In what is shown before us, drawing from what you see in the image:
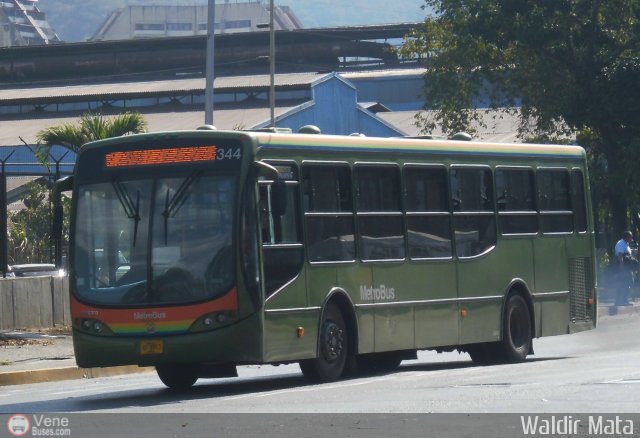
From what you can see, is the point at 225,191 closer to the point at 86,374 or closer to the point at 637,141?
the point at 86,374

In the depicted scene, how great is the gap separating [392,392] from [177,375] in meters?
3.31

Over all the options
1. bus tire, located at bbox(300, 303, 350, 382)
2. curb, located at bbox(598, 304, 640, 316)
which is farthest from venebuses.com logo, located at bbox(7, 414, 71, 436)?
curb, located at bbox(598, 304, 640, 316)

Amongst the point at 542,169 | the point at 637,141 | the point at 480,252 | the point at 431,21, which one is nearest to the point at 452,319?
the point at 480,252

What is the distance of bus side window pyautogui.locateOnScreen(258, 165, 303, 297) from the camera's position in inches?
581

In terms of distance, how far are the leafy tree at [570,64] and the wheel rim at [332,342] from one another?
24.8 meters

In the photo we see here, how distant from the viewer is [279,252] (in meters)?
14.9

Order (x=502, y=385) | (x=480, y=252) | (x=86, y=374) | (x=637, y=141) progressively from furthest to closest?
1. (x=637, y=141)
2. (x=86, y=374)
3. (x=480, y=252)
4. (x=502, y=385)

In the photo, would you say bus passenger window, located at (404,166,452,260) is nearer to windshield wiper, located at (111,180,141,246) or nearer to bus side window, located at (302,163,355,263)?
bus side window, located at (302,163,355,263)

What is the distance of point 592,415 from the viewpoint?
1090cm

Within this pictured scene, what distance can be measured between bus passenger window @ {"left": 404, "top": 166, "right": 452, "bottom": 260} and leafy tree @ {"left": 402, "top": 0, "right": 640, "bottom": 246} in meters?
22.3

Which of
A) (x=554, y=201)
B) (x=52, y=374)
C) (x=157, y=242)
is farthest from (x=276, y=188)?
(x=554, y=201)

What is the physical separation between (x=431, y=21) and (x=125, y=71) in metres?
34.6

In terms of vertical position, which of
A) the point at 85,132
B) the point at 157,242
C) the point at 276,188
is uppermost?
the point at 85,132

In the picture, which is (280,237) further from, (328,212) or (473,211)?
(473,211)
